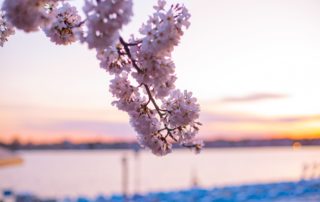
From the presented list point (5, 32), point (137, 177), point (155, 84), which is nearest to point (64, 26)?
point (5, 32)

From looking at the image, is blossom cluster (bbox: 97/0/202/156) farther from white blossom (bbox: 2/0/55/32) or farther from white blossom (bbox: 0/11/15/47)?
white blossom (bbox: 0/11/15/47)

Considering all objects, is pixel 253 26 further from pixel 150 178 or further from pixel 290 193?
pixel 150 178

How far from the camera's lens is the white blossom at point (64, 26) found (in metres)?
1.83

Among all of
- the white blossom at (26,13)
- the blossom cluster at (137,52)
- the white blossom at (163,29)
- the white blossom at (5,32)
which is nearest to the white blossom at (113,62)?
the blossom cluster at (137,52)


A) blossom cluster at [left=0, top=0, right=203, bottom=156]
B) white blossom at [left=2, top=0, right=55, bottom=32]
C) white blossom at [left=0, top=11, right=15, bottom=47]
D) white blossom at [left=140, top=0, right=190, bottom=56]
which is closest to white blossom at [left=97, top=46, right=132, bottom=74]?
blossom cluster at [left=0, top=0, right=203, bottom=156]

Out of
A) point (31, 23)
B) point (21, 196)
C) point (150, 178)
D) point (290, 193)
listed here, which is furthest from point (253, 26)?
point (150, 178)

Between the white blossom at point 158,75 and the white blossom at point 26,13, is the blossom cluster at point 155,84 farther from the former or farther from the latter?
the white blossom at point 26,13

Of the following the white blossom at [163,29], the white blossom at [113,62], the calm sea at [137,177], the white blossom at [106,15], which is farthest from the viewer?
the calm sea at [137,177]

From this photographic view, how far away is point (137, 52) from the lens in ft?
5.50

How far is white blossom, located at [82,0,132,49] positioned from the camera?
141cm

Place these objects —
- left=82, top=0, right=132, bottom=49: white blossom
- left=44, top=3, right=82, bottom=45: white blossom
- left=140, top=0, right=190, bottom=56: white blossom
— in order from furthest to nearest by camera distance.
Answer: left=44, top=3, right=82, bottom=45: white blossom, left=140, top=0, right=190, bottom=56: white blossom, left=82, top=0, right=132, bottom=49: white blossom

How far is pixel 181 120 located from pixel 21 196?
8815 mm

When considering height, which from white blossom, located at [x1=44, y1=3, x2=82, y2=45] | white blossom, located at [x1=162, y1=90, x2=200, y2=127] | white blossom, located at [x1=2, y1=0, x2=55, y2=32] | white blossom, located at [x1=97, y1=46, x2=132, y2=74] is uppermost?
white blossom, located at [x1=44, y1=3, x2=82, y2=45]

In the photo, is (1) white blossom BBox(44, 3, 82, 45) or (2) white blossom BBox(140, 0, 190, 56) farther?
(1) white blossom BBox(44, 3, 82, 45)
